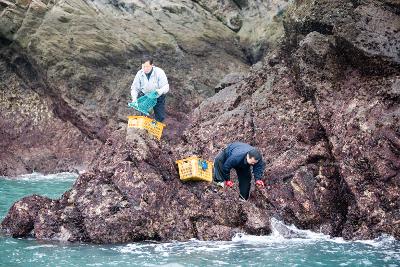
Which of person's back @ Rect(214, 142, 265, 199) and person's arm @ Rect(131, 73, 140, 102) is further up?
person's arm @ Rect(131, 73, 140, 102)

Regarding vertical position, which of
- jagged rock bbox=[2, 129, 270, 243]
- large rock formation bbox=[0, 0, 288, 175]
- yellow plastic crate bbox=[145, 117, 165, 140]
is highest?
large rock formation bbox=[0, 0, 288, 175]

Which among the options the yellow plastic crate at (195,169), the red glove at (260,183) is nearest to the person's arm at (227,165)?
the yellow plastic crate at (195,169)

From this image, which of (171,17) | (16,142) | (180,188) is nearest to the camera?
(180,188)

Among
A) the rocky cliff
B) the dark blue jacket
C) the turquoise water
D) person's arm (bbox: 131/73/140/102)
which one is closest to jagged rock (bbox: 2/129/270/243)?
the rocky cliff

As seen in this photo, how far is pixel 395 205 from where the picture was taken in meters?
10.3

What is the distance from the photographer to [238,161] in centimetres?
1091

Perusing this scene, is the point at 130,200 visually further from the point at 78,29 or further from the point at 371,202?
the point at 78,29

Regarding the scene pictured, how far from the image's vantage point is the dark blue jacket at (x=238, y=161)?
35.8 ft

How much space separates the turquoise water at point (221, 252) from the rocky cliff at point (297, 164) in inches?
12.0

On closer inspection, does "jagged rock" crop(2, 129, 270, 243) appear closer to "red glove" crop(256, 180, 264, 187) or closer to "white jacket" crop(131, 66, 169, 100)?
"red glove" crop(256, 180, 264, 187)

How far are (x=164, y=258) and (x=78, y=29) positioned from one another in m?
16.2

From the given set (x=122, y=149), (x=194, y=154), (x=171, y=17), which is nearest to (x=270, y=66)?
(x=194, y=154)

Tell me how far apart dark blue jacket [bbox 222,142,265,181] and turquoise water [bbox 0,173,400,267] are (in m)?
1.17

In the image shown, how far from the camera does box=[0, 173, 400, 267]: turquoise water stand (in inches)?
347
